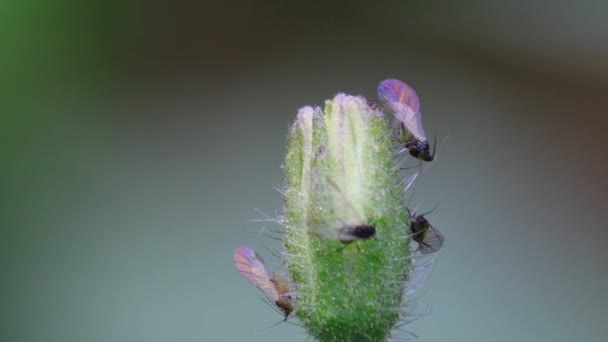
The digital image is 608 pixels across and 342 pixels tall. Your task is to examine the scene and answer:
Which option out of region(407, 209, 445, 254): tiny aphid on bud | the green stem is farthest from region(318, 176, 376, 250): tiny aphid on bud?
region(407, 209, 445, 254): tiny aphid on bud

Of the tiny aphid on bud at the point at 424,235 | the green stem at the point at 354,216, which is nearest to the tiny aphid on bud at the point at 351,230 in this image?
the green stem at the point at 354,216

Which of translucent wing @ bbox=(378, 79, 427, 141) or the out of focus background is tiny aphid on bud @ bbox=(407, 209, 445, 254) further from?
the out of focus background

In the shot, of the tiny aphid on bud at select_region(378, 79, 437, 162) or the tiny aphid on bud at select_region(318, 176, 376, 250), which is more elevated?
the tiny aphid on bud at select_region(378, 79, 437, 162)

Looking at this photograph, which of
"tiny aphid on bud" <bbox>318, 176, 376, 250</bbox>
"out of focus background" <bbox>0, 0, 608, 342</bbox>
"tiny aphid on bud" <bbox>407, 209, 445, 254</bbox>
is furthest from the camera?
"out of focus background" <bbox>0, 0, 608, 342</bbox>

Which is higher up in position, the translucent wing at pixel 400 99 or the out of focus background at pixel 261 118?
the out of focus background at pixel 261 118

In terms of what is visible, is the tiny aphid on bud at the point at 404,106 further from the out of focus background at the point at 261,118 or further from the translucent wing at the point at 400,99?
the out of focus background at the point at 261,118

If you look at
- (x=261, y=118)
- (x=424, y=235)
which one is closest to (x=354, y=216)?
(x=424, y=235)

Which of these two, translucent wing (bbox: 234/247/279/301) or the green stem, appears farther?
translucent wing (bbox: 234/247/279/301)

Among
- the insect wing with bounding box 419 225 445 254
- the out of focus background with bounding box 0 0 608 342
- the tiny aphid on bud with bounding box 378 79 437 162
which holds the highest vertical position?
the out of focus background with bounding box 0 0 608 342
